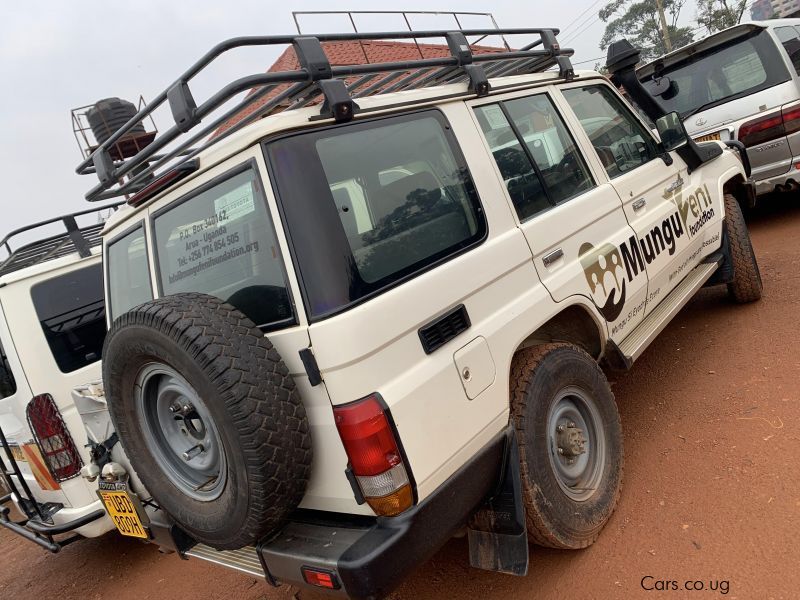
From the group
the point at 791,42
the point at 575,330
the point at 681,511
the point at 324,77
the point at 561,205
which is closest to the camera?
the point at 324,77

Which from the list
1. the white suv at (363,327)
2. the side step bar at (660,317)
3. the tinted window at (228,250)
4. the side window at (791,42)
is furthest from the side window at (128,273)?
the side window at (791,42)

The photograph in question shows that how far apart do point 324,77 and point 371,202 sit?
45cm

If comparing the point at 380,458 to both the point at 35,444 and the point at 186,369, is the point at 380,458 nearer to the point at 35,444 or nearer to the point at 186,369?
the point at 186,369

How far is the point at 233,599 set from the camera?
3.02 meters

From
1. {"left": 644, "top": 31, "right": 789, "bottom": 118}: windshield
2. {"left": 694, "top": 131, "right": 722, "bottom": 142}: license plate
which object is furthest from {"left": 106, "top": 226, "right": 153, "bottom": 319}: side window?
{"left": 694, "top": 131, "right": 722, "bottom": 142}: license plate

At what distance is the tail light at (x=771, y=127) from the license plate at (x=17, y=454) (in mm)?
6730

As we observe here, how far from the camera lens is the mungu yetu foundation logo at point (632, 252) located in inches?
110

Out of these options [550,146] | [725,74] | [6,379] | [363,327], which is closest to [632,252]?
[550,146]

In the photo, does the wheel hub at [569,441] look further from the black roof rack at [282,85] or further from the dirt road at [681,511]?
the black roof rack at [282,85]

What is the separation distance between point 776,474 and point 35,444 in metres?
3.88

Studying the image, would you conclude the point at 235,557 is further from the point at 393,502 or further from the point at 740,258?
the point at 740,258

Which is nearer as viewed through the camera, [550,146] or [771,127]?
[550,146]

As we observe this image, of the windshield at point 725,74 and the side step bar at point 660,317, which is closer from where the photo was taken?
the side step bar at point 660,317

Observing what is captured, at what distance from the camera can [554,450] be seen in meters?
2.40
